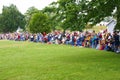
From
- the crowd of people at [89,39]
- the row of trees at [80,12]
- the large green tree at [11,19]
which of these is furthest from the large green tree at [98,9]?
the large green tree at [11,19]

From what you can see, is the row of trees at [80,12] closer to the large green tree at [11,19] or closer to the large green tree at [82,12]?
the large green tree at [82,12]

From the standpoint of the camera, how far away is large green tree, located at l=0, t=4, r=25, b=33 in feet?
360

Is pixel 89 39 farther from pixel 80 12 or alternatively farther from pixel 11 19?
pixel 11 19

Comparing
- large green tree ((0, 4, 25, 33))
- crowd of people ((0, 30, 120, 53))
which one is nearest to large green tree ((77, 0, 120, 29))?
crowd of people ((0, 30, 120, 53))

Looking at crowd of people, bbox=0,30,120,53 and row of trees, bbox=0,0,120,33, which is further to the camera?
crowd of people, bbox=0,30,120,53

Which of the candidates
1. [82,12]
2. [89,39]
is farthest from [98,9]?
[89,39]

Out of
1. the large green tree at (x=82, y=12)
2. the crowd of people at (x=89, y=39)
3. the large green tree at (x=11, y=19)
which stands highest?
the large green tree at (x=11, y=19)

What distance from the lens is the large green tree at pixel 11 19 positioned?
109750 millimetres

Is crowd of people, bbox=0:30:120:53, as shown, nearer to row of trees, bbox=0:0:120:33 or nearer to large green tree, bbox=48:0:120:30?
row of trees, bbox=0:0:120:33

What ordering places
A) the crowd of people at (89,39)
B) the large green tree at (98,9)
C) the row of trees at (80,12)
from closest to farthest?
the large green tree at (98,9)
the row of trees at (80,12)
the crowd of people at (89,39)

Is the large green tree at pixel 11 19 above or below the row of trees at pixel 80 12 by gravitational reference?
above

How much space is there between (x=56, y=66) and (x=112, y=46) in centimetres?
1200

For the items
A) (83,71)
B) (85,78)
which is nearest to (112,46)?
(83,71)

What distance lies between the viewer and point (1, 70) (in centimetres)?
1759
